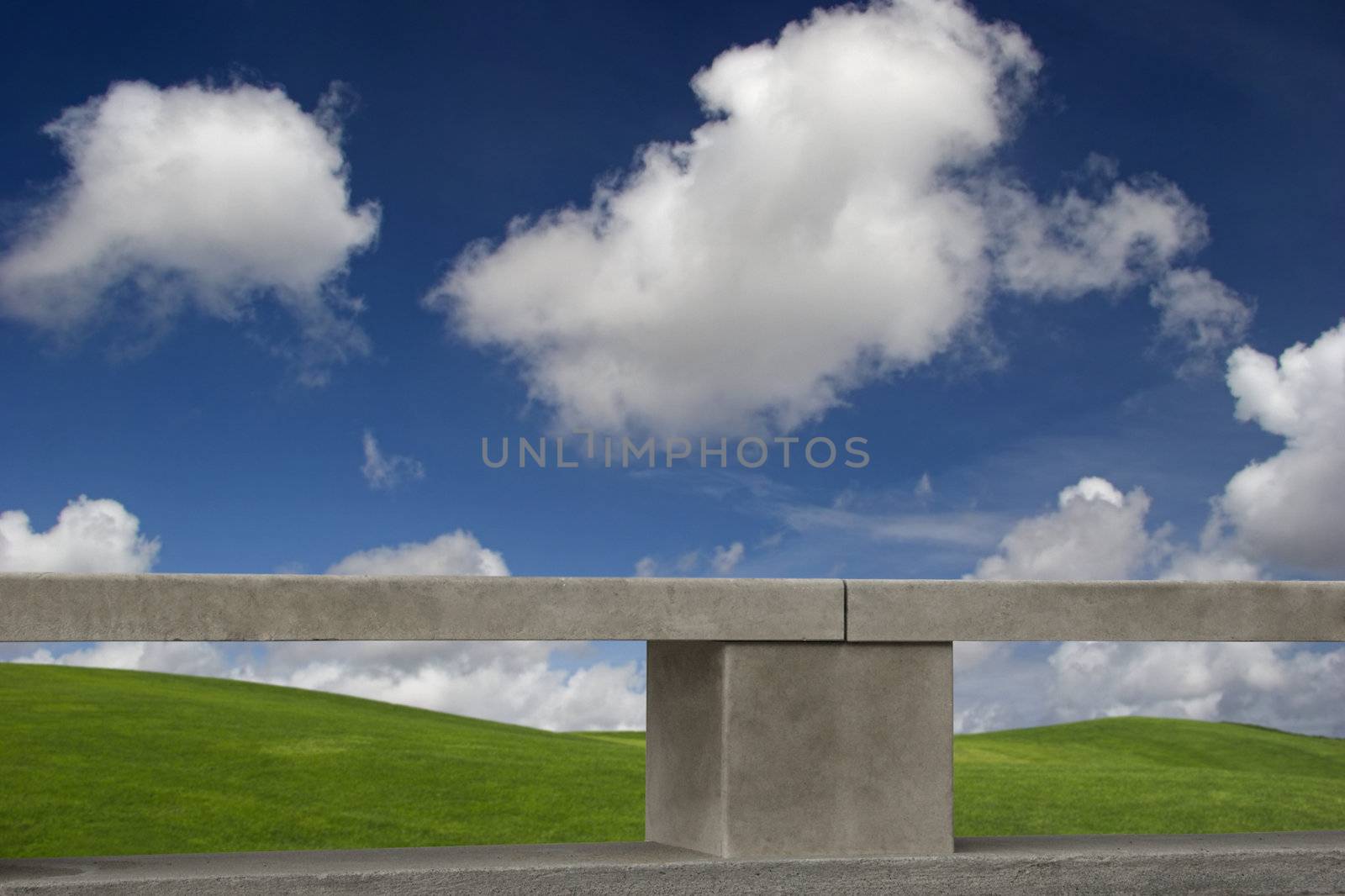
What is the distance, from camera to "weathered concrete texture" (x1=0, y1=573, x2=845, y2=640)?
16.6 ft

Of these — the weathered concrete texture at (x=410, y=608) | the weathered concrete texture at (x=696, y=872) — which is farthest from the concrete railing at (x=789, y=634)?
the weathered concrete texture at (x=696, y=872)

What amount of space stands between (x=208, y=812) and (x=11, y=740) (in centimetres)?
376

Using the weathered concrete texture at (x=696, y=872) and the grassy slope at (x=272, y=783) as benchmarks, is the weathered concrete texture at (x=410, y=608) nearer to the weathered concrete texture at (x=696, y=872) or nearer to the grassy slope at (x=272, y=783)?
the weathered concrete texture at (x=696, y=872)

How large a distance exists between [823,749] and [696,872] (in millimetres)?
784

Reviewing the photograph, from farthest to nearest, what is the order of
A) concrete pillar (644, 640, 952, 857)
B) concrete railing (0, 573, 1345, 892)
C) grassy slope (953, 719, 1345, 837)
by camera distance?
grassy slope (953, 719, 1345, 837)
concrete pillar (644, 640, 952, 857)
concrete railing (0, 573, 1345, 892)

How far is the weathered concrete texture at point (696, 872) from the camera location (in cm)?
522

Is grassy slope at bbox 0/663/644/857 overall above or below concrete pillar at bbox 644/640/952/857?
below

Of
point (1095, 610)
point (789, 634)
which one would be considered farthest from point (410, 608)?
point (1095, 610)

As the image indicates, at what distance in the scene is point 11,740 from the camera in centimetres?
1378

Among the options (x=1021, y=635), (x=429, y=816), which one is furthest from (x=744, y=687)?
(x=429, y=816)

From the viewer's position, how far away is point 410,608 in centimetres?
526

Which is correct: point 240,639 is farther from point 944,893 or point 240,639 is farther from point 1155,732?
point 1155,732

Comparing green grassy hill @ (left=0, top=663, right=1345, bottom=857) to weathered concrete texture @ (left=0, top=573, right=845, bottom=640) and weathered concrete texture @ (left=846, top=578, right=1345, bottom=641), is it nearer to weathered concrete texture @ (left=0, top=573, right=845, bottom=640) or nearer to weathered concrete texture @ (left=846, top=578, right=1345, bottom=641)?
weathered concrete texture @ (left=0, top=573, right=845, bottom=640)

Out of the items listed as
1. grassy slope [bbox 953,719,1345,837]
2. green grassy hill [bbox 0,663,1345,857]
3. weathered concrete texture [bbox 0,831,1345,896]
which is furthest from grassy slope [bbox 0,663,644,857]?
weathered concrete texture [bbox 0,831,1345,896]
